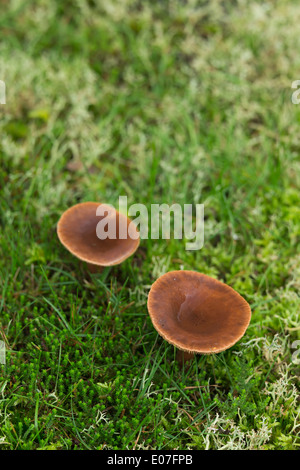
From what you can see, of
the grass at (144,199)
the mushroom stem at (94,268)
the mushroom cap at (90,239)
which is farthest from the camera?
the mushroom stem at (94,268)

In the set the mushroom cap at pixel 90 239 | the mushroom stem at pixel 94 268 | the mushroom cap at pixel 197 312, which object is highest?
the mushroom cap at pixel 90 239

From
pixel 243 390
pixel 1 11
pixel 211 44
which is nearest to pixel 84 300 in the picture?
pixel 243 390

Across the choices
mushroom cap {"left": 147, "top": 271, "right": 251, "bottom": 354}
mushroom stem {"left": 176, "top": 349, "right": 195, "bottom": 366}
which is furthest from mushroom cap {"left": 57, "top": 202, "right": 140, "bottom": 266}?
mushroom stem {"left": 176, "top": 349, "right": 195, "bottom": 366}

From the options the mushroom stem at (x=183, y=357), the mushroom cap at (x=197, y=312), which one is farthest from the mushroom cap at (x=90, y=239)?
the mushroom stem at (x=183, y=357)

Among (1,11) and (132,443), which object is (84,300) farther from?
(1,11)

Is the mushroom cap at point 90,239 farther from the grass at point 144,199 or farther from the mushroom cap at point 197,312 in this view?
the mushroom cap at point 197,312

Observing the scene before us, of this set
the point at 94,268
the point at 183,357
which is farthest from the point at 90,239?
the point at 183,357

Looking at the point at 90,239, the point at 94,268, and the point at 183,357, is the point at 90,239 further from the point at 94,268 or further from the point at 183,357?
the point at 183,357

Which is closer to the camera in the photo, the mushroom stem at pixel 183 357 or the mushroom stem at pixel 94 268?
the mushroom stem at pixel 183 357
